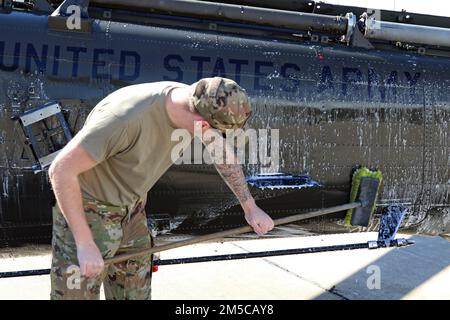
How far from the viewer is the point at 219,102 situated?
7.10 feet

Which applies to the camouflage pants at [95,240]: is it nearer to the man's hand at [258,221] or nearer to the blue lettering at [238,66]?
the man's hand at [258,221]

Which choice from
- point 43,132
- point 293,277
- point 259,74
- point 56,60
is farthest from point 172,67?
point 293,277

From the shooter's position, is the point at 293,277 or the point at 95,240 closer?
the point at 95,240

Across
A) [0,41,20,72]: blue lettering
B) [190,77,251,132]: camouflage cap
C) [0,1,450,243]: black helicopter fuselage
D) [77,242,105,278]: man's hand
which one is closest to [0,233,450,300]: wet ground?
[0,1,450,243]: black helicopter fuselage

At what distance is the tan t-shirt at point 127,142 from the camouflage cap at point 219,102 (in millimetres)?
206

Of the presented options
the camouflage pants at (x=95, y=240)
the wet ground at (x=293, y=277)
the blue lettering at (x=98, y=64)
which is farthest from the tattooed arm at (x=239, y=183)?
the wet ground at (x=293, y=277)

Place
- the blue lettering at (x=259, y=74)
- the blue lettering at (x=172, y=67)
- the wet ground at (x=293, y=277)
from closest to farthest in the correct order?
1. the blue lettering at (x=172, y=67)
2. the blue lettering at (x=259, y=74)
3. the wet ground at (x=293, y=277)

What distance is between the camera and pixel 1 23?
3211 mm

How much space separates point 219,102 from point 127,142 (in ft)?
1.37

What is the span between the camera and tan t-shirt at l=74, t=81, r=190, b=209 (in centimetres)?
217

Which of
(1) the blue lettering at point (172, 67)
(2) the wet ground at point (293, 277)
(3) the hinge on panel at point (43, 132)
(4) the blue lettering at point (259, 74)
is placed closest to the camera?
(3) the hinge on panel at point (43, 132)

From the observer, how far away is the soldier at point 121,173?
84.1 inches

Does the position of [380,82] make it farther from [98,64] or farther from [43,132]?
[43,132]
